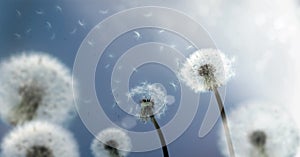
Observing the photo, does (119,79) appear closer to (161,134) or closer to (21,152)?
(161,134)

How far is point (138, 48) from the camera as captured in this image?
81.2 ft

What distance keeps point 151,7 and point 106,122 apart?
700cm

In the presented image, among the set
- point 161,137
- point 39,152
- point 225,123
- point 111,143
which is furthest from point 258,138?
point 39,152

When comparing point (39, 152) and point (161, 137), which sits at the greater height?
point (161, 137)

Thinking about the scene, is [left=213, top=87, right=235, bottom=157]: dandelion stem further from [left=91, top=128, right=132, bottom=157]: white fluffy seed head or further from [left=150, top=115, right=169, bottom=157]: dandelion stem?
[left=91, top=128, right=132, bottom=157]: white fluffy seed head

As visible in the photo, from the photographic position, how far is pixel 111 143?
2600 centimetres

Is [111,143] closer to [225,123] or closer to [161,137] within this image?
[161,137]

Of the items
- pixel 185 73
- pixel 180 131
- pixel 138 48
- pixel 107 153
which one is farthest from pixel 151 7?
pixel 107 153

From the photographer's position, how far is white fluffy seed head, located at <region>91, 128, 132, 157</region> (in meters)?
25.6

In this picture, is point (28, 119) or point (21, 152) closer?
point (28, 119)

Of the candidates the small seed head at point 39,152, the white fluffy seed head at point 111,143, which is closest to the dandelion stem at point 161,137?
the white fluffy seed head at point 111,143

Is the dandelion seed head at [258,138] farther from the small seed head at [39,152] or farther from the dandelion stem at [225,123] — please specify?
the small seed head at [39,152]

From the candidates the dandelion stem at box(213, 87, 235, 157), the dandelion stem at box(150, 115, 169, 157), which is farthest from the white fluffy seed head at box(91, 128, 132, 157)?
the dandelion stem at box(213, 87, 235, 157)

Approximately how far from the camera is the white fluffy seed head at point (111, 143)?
25625mm
